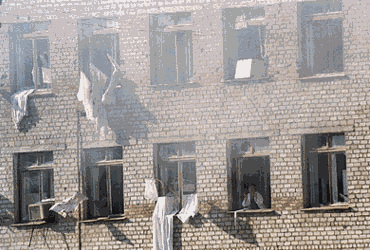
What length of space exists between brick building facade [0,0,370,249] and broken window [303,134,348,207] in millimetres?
19

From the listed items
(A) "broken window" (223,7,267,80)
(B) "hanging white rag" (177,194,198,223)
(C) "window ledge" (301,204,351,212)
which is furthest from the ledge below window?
(C) "window ledge" (301,204,351,212)

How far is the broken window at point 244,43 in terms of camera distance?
10.7 m

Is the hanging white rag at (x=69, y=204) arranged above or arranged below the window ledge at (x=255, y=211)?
above

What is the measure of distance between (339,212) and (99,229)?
470 cm

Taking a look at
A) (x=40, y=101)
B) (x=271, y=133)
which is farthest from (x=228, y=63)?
(x=40, y=101)

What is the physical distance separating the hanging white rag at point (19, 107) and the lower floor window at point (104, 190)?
182 centimetres

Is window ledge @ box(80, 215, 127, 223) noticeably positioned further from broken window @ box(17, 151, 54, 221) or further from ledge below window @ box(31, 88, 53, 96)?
ledge below window @ box(31, 88, 53, 96)

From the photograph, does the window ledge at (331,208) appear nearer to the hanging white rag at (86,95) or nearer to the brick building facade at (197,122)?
the brick building facade at (197,122)

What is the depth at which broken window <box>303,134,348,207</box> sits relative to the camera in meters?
10.4

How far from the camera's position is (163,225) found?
35.1 feet

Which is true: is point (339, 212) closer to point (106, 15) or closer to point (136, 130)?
point (136, 130)

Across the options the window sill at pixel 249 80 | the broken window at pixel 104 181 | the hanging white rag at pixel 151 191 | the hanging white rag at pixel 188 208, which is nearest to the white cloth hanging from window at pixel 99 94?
the broken window at pixel 104 181

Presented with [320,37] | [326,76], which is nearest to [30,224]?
[326,76]

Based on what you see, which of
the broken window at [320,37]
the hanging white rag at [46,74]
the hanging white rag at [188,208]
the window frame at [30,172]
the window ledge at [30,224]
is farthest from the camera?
the hanging white rag at [46,74]
